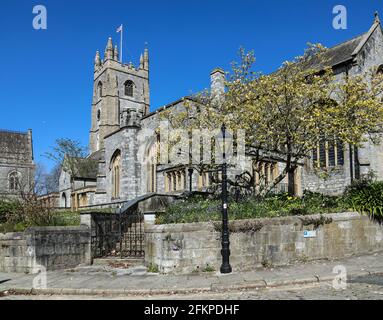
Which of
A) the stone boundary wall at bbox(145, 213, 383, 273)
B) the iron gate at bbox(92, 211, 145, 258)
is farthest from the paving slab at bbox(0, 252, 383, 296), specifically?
the iron gate at bbox(92, 211, 145, 258)

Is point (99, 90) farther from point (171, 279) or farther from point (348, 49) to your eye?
point (171, 279)

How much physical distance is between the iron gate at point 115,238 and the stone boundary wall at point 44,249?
1.79ft

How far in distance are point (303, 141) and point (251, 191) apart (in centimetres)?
443

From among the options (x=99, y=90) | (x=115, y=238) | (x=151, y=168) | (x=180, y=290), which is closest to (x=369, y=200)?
(x=180, y=290)

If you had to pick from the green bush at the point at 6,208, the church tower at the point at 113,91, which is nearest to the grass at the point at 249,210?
the green bush at the point at 6,208

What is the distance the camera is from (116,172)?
2944 centimetres

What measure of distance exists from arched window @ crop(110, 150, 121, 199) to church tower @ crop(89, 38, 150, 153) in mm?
31384

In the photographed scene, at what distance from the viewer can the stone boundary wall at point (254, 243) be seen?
10328mm

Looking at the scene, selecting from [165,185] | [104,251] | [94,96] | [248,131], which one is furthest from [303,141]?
[94,96]

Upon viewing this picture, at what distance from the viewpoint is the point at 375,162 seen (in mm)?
23938

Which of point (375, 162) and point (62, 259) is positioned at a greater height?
point (375, 162)

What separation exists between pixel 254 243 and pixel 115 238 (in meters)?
5.45

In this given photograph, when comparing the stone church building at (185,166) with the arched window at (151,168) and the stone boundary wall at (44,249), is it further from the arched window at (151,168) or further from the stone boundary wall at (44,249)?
the stone boundary wall at (44,249)
